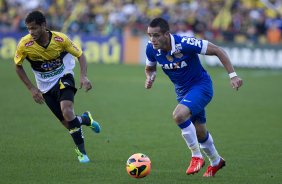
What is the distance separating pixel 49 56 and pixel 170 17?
863 inches

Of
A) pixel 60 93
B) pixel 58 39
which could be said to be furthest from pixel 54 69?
pixel 58 39

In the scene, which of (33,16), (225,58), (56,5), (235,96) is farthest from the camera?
(56,5)

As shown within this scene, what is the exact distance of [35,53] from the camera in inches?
386

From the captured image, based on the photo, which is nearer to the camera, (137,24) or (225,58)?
(225,58)

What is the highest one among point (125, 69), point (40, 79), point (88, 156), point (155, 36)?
point (155, 36)

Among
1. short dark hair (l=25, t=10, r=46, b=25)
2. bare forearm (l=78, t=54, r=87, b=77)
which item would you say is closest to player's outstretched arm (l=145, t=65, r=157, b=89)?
bare forearm (l=78, t=54, r=87, b=77)

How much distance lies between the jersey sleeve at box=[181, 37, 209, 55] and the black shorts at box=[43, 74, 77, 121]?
206 centimetres

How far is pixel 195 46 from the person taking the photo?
870 centimetres

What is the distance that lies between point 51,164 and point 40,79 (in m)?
1.43

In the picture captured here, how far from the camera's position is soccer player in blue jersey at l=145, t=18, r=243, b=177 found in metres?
8.64

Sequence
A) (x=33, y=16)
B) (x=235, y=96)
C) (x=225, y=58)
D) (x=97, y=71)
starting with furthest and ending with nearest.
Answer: (x=97, y=71)
(x=235, y=96)
(x=33, y=16)
(x=225, y=58)

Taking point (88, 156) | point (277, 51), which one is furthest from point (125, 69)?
point (88, 156)

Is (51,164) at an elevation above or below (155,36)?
below

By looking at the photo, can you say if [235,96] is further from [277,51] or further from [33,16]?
[33,16]
